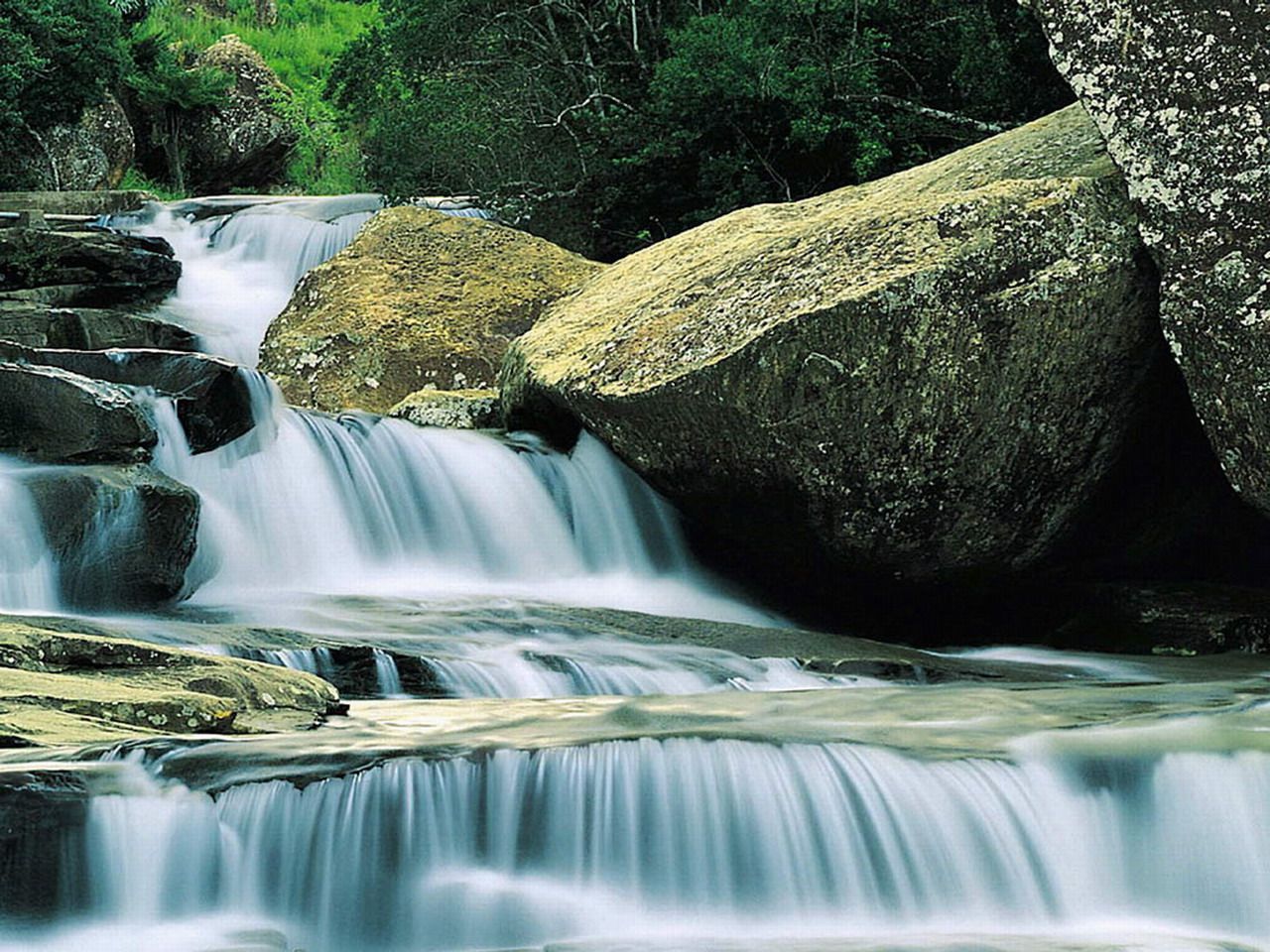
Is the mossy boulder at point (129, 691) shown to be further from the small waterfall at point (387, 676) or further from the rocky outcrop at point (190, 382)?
the rocky outcrop at point (190, 382)

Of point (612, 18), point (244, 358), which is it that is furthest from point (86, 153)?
point (244, 358)

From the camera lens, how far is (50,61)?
18.9m

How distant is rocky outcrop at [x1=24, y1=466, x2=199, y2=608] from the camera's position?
6109mm

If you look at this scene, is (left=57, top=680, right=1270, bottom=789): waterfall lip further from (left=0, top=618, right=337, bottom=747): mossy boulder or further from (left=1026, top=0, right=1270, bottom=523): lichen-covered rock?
(left=1026, top=0, right=1270, bottom=523): lichen-covered rock

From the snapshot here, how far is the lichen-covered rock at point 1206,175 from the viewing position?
567 cm

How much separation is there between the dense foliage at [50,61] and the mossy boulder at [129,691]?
50.4 feet

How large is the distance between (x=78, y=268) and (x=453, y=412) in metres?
5.17

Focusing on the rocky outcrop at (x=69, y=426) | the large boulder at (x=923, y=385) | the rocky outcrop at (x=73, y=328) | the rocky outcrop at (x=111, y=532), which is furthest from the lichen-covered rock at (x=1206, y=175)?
the rocky outcrop at (x=73, y=328)

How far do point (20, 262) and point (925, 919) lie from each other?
418 inches

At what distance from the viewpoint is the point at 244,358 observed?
11.7m

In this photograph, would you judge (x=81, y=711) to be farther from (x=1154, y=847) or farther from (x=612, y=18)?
(x=612, y=18)

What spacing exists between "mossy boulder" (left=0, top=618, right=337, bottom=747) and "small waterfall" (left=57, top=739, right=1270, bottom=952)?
44cm

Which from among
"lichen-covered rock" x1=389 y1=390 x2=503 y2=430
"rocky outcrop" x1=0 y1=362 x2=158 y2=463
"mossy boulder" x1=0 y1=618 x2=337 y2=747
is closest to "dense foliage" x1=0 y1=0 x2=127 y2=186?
"lichen-covered rock" x1=389 y1=390 x2=503 y2=430

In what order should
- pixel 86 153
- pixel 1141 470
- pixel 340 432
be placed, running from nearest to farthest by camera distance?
pixel 1141 470 < pixel 340 432 < pixel 86 153
